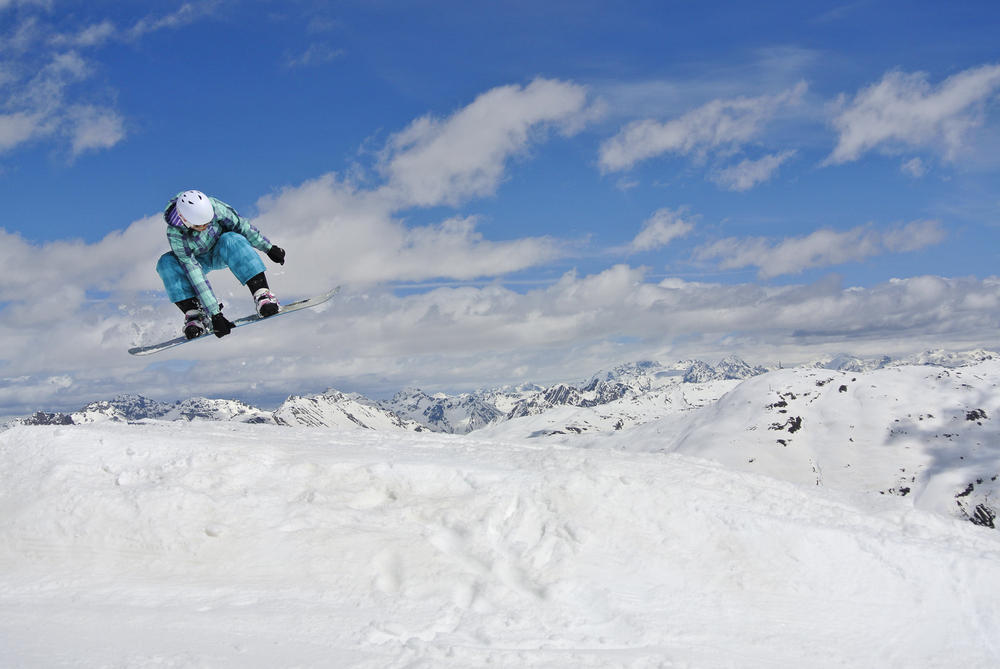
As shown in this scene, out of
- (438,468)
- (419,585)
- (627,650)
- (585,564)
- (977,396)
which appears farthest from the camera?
(977,396)

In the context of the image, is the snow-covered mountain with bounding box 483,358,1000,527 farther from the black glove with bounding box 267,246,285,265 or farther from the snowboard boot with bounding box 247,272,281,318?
the snowboard boot with bounding box 247,272,281,318

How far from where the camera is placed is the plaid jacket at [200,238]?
14508 millimetres

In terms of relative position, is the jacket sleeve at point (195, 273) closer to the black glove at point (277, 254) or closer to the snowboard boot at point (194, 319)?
the snowboard boot at point (194, 319)

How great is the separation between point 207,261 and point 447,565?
9196 millimetres

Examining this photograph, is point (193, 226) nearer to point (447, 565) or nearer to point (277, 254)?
point (277, 254)

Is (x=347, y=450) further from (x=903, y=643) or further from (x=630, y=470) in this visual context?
(x=903, y=643)

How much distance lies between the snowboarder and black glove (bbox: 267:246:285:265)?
324 mm

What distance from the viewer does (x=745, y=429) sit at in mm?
193000

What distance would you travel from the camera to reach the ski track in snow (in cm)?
846

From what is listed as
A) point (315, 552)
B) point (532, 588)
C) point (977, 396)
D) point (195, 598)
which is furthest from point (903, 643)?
point (977, 396)

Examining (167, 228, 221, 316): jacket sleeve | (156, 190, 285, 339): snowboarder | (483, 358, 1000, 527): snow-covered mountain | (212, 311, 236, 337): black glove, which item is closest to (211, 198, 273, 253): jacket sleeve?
(156, 190, 285, 339): snowboarder

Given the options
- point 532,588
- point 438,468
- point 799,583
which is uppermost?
point 438,468

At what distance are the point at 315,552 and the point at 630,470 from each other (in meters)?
6.21

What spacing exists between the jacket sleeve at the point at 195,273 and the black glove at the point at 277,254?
5.28 feet
